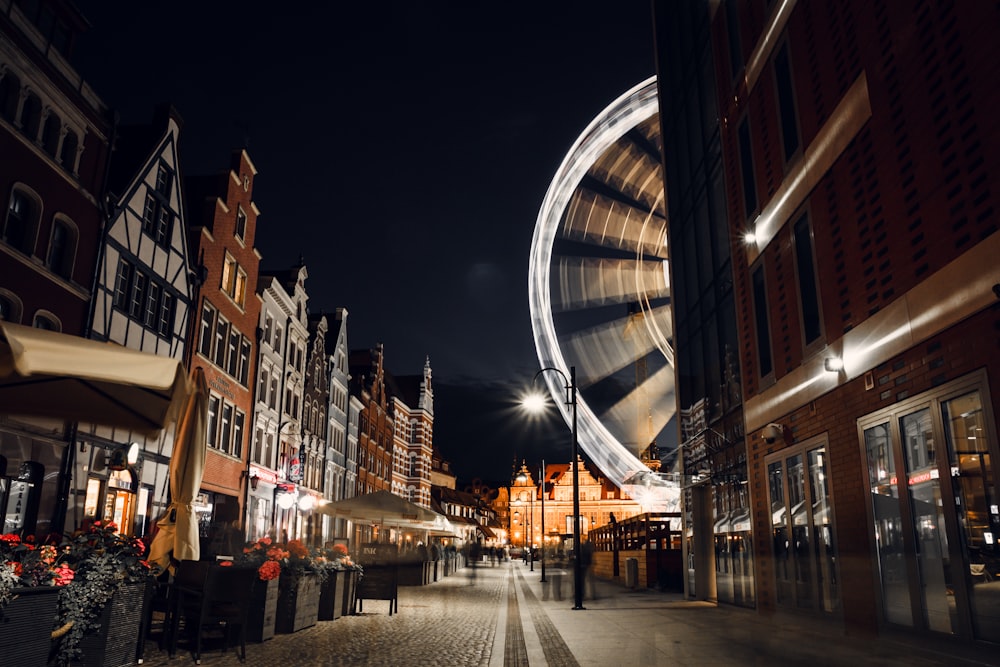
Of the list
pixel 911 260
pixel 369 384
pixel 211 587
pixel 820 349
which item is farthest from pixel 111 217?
pixel 369 384

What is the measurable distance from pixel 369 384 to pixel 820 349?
1794 inches

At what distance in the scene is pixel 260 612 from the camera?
32.6 feet

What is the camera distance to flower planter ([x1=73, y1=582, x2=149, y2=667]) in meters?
6.71

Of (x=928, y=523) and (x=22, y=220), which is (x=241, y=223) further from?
(x=928, y=523)

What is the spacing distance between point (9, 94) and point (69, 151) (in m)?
2.11

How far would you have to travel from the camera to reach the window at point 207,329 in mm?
23623

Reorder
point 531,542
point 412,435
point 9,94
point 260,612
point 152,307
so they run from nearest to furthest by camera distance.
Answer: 1. point 260,612
2. point 9,94
3. point 152,307
4. point 412,435
5. point 531,542

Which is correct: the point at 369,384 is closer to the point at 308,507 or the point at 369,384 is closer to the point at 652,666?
the point at 308,507

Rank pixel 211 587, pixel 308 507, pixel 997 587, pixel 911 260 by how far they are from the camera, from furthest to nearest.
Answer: pixel 308 507, pixel 211 587, pixel 911 260, pixel 997 587

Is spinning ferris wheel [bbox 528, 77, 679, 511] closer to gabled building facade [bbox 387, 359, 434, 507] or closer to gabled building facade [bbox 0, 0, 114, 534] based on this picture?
gabled building facade [bbox 0, 0, 114, 534]

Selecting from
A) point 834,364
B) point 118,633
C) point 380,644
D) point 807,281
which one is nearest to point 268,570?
point 380,644

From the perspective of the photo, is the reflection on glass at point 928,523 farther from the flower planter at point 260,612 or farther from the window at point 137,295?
the window at point 137,295

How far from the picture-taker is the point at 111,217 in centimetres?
1812

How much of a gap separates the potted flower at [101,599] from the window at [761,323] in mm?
10263
